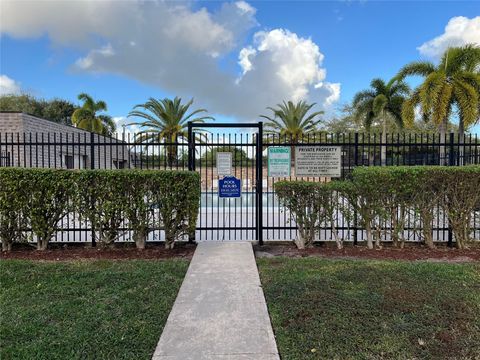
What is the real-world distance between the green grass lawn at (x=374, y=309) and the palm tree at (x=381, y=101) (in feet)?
83.8

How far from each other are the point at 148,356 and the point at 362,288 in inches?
110

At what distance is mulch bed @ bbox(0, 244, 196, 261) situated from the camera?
6078mm

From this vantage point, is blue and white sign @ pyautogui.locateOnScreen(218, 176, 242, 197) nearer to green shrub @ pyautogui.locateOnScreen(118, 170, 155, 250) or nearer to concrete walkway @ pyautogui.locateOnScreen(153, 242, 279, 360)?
green shrub @ pyautogui.locateOnScreen(118, 170, 155, 250)

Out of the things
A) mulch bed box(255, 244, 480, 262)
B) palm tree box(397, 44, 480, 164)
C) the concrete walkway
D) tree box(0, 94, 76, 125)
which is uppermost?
tree box(0, 94, 76, 125)

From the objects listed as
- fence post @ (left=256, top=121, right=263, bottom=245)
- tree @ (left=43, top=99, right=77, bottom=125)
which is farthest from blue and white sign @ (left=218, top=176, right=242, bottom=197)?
tree @ (left=43, top=99, right=77, bottom=125)

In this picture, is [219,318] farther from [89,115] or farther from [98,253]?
[89,115]

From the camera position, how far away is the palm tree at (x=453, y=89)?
17.7 m

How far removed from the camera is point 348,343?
3227mm

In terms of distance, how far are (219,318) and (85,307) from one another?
5.02 feet

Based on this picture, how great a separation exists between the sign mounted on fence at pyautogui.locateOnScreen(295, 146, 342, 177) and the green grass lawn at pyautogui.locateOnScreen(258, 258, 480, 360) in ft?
6.60

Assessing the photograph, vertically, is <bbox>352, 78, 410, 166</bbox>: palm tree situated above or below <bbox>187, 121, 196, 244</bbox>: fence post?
above

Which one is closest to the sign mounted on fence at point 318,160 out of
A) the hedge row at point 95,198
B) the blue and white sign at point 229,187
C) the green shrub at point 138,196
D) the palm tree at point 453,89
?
the blue and white sign at point 229,187

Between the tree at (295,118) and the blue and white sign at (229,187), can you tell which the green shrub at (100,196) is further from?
the tree at (295,118)

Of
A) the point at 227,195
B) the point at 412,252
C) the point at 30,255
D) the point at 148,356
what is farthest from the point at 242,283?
the point at 30,255
